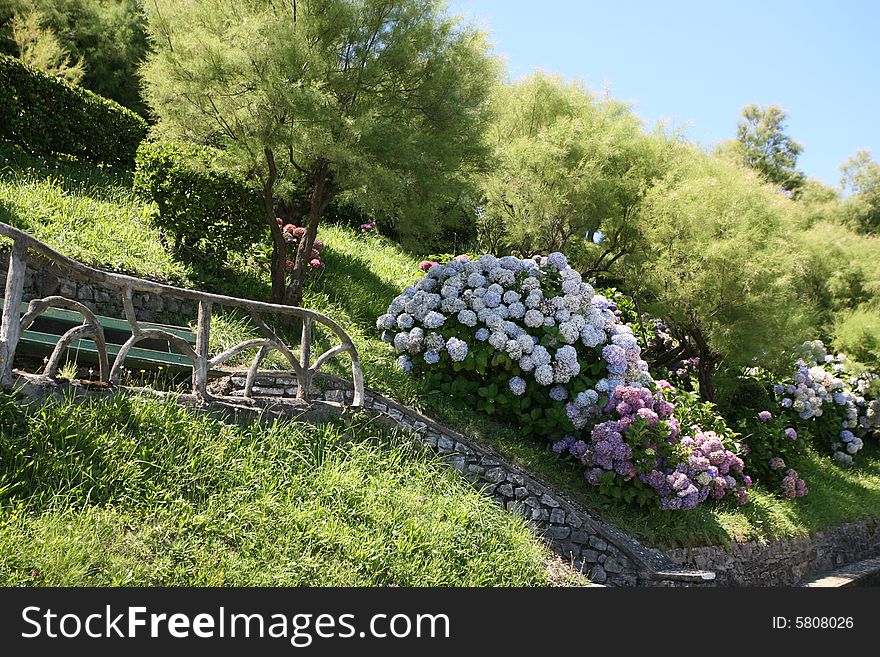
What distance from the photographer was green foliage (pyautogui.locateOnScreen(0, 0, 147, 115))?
14.9 meters

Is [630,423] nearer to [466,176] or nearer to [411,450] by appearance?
[411,450]

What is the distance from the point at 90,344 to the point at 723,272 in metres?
7.21

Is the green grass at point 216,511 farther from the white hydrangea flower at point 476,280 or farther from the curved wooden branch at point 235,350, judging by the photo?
the white hydrangea flower at point 476,280

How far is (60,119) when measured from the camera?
10.0 meters

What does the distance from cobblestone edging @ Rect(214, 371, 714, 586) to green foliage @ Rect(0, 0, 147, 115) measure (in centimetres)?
1122

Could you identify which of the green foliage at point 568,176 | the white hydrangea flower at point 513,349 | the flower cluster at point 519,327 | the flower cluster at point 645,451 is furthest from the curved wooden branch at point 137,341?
the green foliage at point 568,176

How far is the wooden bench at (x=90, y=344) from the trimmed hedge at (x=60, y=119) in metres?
4.75

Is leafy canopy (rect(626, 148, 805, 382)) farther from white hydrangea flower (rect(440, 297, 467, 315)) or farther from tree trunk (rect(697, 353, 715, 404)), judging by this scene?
white hydrangea flower (rect(440, 297, 467, 315))

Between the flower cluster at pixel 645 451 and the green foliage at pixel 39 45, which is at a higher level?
the green foliage at pixel 39 45

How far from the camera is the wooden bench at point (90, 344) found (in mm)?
5074

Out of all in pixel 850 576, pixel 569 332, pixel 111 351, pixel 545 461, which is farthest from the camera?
pixel 850 576

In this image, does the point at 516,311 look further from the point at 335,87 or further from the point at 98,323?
the point at 98,323

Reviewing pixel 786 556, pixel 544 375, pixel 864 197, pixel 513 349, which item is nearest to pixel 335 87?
pixel 513 349

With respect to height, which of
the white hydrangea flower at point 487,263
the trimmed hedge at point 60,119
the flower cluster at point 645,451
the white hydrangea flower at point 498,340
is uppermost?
the trimmed hedge at point 60,119
